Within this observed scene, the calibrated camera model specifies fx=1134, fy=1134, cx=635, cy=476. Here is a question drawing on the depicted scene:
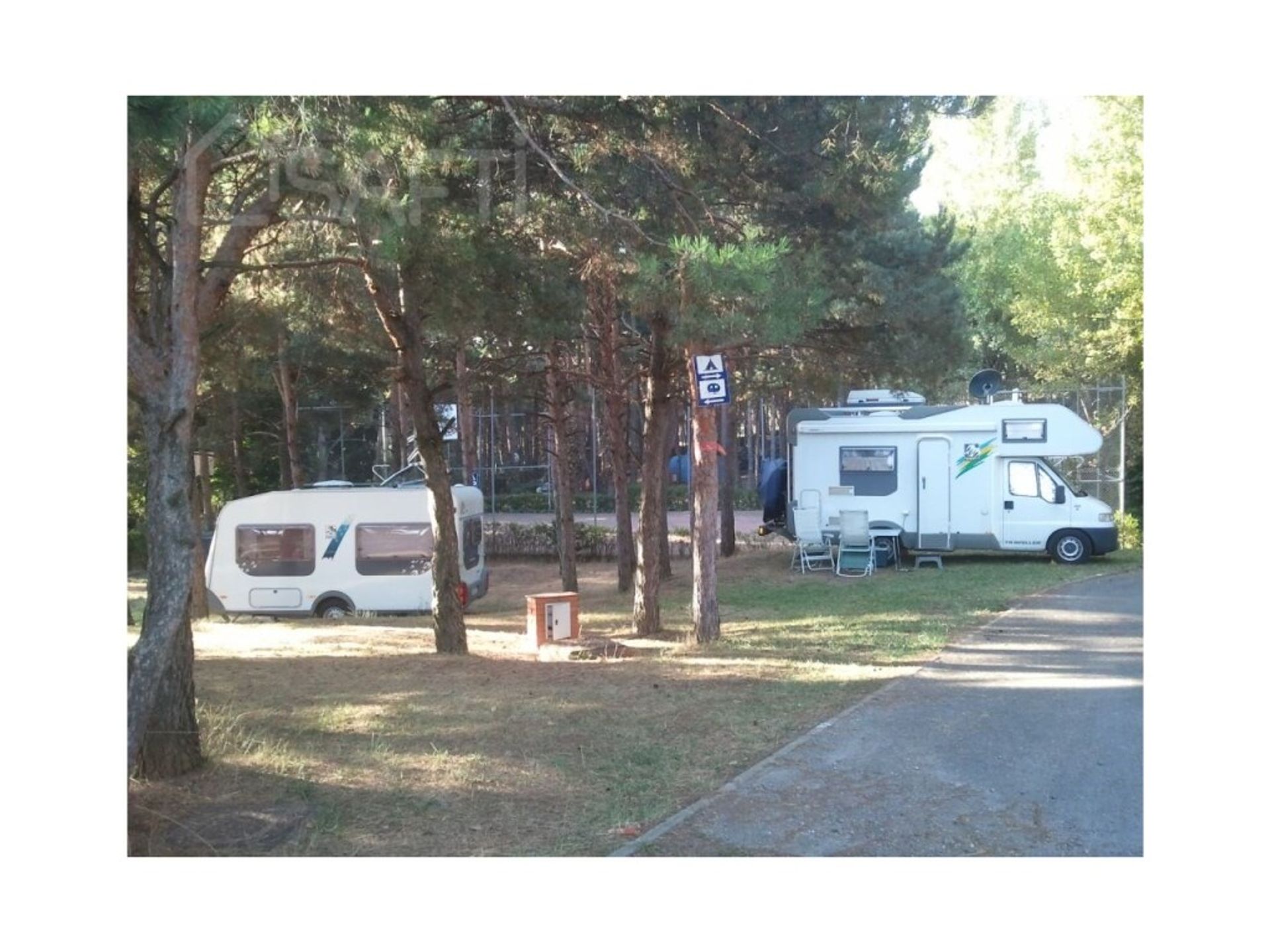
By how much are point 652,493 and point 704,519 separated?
1.48m

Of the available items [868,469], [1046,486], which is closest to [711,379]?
[868,469]

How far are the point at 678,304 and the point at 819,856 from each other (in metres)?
5.16

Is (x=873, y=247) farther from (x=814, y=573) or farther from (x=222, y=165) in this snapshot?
(x=222, y=165)

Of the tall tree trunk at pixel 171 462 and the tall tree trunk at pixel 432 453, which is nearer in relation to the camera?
the tall tree trunk at pixel 171 462

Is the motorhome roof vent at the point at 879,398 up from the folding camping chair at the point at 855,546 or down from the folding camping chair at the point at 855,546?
up

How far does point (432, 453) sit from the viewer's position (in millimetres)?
12328

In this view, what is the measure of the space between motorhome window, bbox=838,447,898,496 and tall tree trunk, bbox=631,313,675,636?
24.4ft

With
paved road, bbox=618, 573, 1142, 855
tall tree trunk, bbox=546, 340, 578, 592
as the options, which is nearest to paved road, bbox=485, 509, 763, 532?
tall tree trunk, bbox=546, 340, 578, 592

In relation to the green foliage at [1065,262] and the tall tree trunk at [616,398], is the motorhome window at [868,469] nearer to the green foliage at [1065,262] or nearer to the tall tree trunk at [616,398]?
the tall tree trunk at [616,398]

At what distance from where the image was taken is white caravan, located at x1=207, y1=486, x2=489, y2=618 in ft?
63.4

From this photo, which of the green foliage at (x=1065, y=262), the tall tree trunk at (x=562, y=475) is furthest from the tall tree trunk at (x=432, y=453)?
the green foliage at (x=1065, y=262)

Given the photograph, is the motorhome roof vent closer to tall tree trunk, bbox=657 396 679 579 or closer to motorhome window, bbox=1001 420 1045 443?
motorhome window, bbox=1001 420 1045 443

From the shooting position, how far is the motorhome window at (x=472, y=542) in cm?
1959

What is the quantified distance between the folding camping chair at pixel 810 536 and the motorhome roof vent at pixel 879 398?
224 cm
